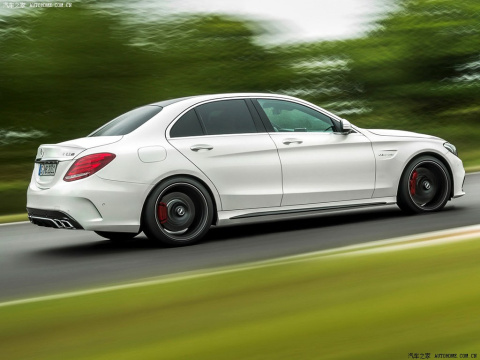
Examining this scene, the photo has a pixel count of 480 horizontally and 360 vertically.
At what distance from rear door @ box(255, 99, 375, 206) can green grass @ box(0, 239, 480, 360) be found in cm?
318

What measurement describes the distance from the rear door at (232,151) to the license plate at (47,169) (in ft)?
3.87

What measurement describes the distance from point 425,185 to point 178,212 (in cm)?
312

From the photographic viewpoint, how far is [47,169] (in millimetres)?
8508

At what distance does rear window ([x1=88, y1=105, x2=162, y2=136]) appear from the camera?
862 cm

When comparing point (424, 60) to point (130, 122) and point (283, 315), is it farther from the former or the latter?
point (283, 315)

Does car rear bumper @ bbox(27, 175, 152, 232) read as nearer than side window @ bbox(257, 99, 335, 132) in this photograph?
Yes

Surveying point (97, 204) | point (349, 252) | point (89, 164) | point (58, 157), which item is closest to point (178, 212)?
point (97, 204)

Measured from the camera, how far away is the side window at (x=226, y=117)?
350 inches

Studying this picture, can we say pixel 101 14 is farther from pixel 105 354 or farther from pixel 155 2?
pixel 105 354

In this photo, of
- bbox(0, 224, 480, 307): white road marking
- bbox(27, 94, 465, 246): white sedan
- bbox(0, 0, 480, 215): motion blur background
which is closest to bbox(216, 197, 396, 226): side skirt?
bbox(27, 94, 465, 246): white sedan

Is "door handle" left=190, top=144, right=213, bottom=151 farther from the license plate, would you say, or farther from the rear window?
the license plate

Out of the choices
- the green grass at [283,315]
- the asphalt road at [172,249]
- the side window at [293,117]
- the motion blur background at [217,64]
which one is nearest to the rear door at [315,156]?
the side window at [293,117]

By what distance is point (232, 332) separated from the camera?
4.38 meters

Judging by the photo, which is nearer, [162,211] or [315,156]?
[162,211]
